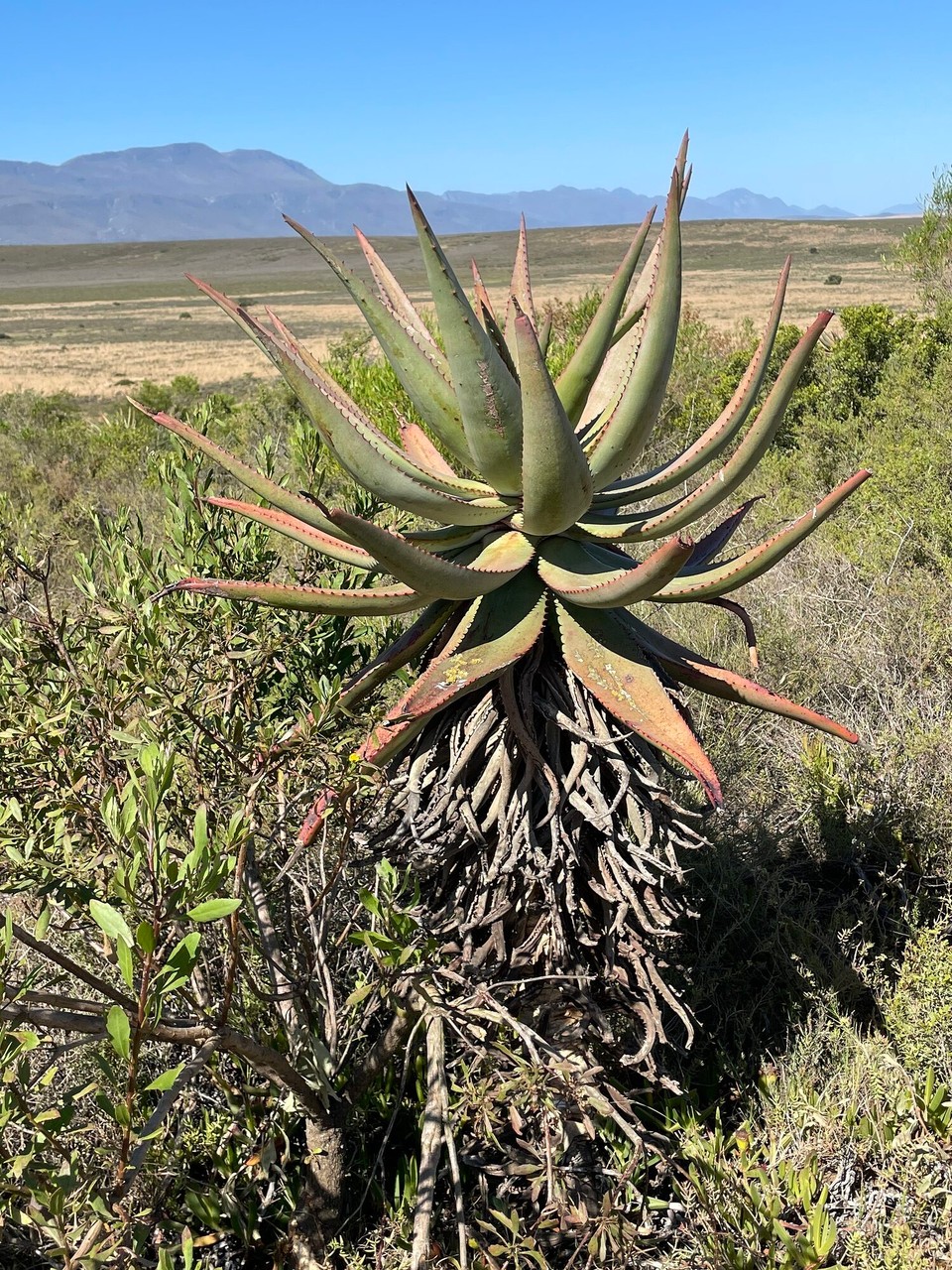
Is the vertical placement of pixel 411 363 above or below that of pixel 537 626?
above

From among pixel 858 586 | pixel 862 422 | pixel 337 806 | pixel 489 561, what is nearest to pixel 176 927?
pixel 337 806

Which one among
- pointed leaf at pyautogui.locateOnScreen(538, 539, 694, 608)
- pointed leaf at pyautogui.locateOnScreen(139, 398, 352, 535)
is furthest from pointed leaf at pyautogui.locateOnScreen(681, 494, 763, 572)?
pointed leaf at pyautogui.locateOnScreen(139, 398, 352, 535)

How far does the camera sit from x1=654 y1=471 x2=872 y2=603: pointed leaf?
195cm

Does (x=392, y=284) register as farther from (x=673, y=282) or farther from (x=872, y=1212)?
(x=872, y=1212)

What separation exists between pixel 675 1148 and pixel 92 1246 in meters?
1.61

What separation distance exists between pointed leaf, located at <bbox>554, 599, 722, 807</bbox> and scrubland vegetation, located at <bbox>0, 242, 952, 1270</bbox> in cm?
61

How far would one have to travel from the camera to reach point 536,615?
1961 millimetres

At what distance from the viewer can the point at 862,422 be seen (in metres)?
7.95

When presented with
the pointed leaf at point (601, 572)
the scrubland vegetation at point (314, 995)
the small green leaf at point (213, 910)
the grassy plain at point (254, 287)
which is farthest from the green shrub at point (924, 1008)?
the grassy plain at point (254, 287)

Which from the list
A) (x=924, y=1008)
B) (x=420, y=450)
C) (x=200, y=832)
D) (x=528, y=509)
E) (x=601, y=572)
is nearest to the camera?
(x=200, y=832)

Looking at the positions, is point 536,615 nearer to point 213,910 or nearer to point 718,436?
point 718,436

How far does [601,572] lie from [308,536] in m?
0.70

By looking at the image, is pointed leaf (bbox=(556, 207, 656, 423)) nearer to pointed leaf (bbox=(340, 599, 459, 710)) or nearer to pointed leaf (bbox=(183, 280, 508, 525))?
pointed leaf (bbox=(183, 280, 508, 525))

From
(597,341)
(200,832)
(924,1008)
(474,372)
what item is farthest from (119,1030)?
(924,1008)
